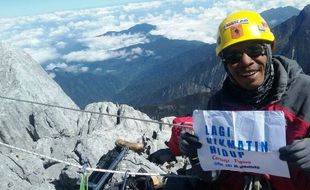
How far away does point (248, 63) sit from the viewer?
18.4 ft

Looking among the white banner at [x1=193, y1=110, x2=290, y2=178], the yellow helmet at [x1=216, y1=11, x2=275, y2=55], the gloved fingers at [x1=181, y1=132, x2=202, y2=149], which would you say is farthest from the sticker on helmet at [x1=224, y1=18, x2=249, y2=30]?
the gloved fingers at [x1=181, y1=132, x2=202, y2=149]

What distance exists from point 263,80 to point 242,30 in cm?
71

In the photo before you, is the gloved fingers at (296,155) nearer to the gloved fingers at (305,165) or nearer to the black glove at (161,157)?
the gloved fingers at (305,165)

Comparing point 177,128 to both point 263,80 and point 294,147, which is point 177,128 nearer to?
point 263,80

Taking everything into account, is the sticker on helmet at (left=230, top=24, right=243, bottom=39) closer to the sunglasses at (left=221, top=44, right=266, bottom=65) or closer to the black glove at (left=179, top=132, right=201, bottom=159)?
the sunglasses at (left=221, top=44, right=266, bottom=65)

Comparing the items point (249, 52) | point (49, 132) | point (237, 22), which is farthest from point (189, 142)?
point (49, 132)

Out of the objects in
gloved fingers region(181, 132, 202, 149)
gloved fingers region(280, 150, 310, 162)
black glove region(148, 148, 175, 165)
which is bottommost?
black glove region(148, 148, 175, 165)

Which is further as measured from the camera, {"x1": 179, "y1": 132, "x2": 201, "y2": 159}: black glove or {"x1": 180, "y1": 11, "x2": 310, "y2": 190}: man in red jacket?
{"x1": 179, "y1": 132, "x2": 201, "y2": 159}: black glove

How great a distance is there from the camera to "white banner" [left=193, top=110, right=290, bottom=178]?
18.2 feet

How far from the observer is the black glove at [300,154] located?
5.03m

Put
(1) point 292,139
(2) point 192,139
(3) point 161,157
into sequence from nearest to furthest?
1. (1) point 292,139
2. (2) point 192,139
3. (3) point 161,157

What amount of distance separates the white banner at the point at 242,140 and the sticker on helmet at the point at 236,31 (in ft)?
3.29

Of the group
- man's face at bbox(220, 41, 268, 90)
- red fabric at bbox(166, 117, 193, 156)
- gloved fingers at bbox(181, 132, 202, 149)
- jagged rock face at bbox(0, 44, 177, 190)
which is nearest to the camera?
man's face at bbox(220, 41, 268, 90)

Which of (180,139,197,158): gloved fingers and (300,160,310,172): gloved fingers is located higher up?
(300,160,310,172): gloved fingers
